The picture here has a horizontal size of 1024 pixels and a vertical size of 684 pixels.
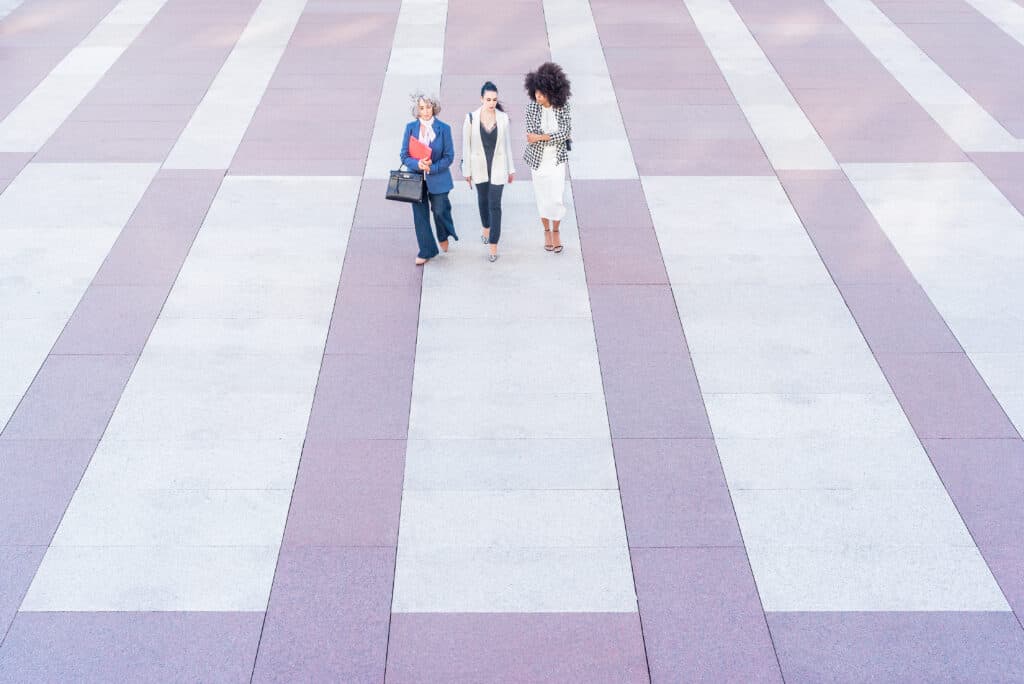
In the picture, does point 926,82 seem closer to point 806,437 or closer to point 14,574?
point 806,437

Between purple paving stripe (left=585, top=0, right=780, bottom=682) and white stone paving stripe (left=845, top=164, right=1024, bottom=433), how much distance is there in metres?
1.54

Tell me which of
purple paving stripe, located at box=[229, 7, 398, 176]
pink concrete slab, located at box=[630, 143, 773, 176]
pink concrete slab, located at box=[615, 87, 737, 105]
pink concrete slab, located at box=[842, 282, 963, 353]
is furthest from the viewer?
pink concrete slab, located at box=[615, 87, 737, 105]

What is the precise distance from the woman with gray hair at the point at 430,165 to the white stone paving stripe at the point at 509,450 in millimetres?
305

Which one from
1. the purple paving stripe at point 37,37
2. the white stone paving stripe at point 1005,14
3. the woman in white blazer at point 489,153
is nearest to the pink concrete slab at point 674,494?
the woman in white blazer at point 489,153

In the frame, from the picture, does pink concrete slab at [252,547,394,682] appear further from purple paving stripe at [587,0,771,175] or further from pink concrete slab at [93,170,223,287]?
purple paving stripe at [587,0,771,175]

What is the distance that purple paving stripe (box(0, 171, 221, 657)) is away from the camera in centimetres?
660

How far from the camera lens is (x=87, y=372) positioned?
308 inches

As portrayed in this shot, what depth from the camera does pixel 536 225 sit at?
9.84m

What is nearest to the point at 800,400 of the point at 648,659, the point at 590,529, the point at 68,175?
the point at 590,529

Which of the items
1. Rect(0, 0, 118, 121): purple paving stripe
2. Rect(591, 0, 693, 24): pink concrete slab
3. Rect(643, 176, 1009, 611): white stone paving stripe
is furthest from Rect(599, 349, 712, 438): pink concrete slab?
Rect(0, 0, 118, 121): purple paving stripe

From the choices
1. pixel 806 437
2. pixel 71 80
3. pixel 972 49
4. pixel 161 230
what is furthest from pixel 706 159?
pixel 71 80

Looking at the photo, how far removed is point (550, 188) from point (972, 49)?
834 cm

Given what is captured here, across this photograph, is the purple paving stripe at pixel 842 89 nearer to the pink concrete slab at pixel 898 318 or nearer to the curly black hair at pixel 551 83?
the pink concrete slab at pixel 898 318

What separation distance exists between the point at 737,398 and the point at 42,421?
5188 mm
